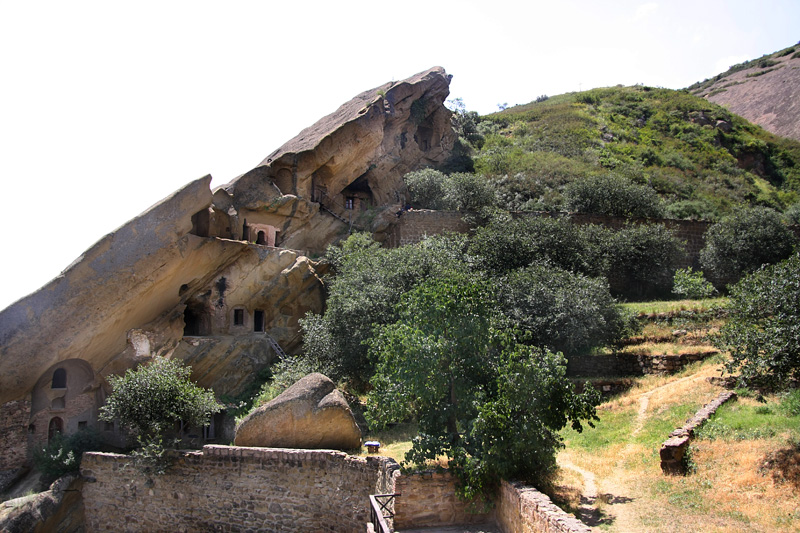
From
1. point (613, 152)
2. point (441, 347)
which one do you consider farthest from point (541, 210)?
point (441, 347)

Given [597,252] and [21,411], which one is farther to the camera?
[597,252]

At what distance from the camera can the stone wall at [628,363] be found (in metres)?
18.4

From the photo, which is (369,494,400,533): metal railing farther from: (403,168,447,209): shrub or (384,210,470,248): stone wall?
(403,168,447,209): shrub

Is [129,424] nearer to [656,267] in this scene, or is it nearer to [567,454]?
[567,454]

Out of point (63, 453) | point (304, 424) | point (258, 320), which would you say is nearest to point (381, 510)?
point (304, 424)

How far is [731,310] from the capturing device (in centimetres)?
1354

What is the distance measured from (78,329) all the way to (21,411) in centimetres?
301

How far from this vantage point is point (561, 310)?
18781mm

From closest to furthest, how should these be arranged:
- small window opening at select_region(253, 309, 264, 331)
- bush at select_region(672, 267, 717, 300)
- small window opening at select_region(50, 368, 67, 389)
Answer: small window opening at select_region(50, 368, 67, 389)
small window opening at select_region(253, 309, 264, 331)
bush at select_region(672, 267, 717, 300)

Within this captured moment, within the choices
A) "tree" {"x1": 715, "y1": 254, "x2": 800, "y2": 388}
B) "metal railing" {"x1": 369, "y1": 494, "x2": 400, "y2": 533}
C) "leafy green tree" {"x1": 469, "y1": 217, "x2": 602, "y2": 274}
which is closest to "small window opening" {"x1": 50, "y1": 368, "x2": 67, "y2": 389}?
"metal railing" {"x1": 369, "y1": 494, "x2": 400, "y2": 533}

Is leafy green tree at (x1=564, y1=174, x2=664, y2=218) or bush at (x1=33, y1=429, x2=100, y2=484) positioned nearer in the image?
bush at (x1=33, y1=429, x2=100, y2=484)

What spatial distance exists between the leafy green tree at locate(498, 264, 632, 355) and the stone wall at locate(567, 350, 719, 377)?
1.51ft

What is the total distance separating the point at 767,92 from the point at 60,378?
72.3 meters

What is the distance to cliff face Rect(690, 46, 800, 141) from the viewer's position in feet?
192
